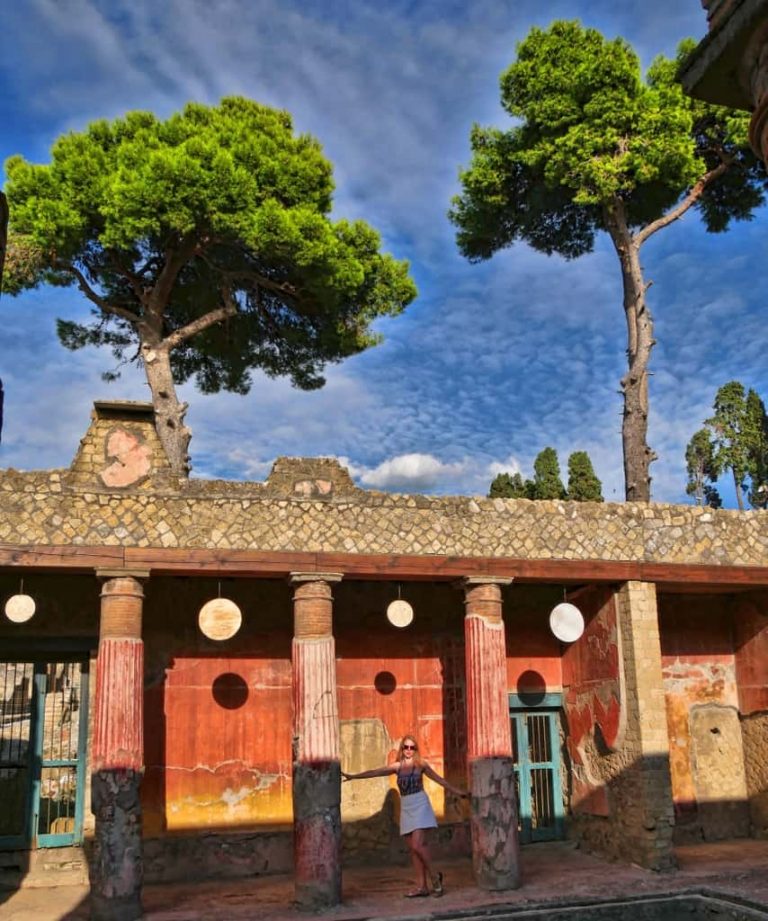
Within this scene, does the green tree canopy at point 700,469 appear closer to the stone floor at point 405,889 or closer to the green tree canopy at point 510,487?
the green tree canopy at point 510,487

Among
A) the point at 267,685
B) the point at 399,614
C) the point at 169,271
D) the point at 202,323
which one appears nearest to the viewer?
the point at 399,614

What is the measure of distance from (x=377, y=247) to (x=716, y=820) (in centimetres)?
1122

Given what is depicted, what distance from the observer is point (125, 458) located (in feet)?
28.6

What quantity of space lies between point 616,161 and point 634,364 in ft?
11.6

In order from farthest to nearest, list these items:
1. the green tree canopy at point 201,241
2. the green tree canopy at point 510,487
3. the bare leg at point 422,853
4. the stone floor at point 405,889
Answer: the green tree canopy at point 510,487 < the green tree canopy at point 201,241 < the bare leg at point 422,853 < the stone floor at point 405,889

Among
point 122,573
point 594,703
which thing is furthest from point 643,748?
point 122,573

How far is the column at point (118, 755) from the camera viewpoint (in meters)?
7.65

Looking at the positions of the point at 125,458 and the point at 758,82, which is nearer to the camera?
the point at 758,82

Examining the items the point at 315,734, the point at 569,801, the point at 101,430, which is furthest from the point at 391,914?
the point at 101,430

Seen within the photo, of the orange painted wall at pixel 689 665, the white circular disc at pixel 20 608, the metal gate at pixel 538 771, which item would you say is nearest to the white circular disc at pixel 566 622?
the metal gate at pixel 538 771

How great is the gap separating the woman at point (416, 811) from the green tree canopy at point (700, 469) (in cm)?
2841

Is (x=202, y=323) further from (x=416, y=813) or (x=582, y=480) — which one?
(x=582, y=480)

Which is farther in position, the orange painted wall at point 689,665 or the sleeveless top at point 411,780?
the orange painted wall at point 689,665

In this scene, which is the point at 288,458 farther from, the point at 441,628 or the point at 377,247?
the point at 377,247
